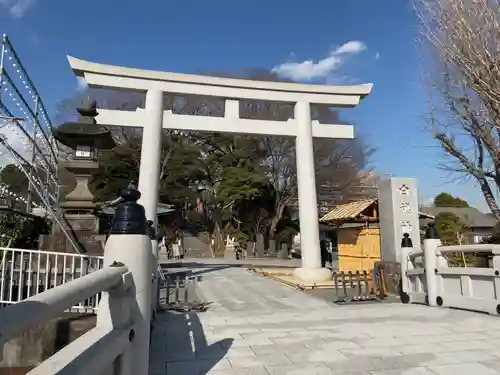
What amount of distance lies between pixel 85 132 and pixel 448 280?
8.73 m

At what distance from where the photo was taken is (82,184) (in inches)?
371

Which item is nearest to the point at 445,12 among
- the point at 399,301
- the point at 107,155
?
the point at 399,301

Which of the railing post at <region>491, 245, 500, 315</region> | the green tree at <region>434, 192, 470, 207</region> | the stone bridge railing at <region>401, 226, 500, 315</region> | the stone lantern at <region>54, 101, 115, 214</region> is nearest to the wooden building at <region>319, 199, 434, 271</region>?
the stone bridge railing at <region>401, 226, 500, 315</region>

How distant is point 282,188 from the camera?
27.6 m

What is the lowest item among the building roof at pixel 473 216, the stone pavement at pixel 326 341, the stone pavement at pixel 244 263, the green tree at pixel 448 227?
the stone pavement at pixel 326 341

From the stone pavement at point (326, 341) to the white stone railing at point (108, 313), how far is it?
1.06 metres

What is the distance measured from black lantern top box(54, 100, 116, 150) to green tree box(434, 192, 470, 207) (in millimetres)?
37926

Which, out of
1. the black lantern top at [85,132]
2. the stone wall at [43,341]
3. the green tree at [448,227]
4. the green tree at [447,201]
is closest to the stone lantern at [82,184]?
the black lantern top at [85,132]

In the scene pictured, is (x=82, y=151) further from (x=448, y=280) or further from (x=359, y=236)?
(x=448, y=280)

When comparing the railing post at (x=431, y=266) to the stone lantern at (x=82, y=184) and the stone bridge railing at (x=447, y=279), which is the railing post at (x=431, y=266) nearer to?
the stone bridge railing at (x=447, y=279)

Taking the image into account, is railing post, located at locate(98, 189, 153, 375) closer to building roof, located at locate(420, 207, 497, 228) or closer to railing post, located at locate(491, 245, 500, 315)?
railing post, located at locate(491, 245, 500, 315)

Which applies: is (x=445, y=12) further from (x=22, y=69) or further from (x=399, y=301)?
(x=22, y=69)

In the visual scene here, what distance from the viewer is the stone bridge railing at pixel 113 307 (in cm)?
161

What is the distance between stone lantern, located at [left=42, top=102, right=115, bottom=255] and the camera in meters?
8.79
